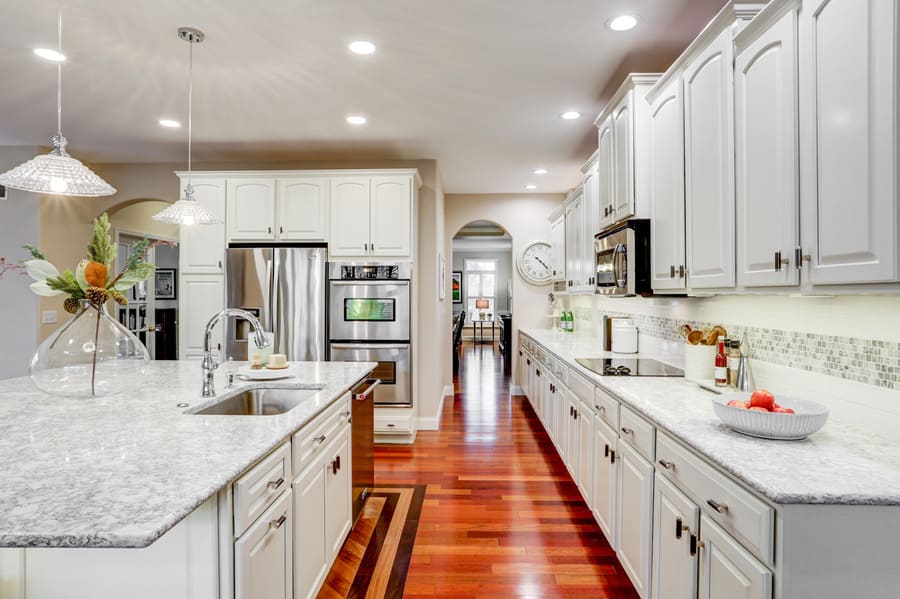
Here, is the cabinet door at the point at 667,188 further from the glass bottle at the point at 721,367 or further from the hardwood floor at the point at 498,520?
the hardwood floor at the point at 498,520

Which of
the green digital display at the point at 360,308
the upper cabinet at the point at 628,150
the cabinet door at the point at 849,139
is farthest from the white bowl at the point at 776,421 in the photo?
the green digital display at the point at 360,308

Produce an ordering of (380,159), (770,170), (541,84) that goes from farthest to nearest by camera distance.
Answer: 1. (380,159)
2. (541,84)
3. (770,170)

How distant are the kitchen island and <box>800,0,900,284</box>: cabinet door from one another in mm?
1695

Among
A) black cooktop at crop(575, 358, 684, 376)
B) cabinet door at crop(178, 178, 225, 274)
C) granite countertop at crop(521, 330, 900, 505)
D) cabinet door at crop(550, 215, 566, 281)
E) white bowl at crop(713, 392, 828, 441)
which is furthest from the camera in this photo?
cabinet door at crop(550, 215, 566, 281)

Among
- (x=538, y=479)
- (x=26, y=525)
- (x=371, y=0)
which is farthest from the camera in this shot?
(x=538, y=479)

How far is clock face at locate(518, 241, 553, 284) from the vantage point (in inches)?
247

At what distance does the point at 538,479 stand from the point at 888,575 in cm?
255

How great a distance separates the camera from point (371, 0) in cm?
226

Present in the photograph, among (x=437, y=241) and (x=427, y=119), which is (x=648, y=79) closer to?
(x=427, y=119)

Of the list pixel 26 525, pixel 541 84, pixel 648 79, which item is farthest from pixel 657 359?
pixel 26 525

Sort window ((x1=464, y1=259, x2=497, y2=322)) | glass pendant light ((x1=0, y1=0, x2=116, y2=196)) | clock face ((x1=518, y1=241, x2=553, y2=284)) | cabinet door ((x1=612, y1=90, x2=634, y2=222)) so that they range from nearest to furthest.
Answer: glass pendant light ((x1=0, y1=0, x2=116, y2=196))
cabinet door ((x1=612, y1=90, x2=634, y2=222))
clock face ((x1=518, y1=241, x2=553, y2=284))
window ((x1=464, y1=259, x2=497, y2=322))

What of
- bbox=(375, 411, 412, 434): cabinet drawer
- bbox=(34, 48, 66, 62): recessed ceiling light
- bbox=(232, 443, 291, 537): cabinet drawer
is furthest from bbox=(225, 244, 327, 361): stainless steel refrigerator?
bbox=(232, 443, 291, 537): cabinet drawer

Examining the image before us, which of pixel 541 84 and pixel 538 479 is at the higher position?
pixel 541 84

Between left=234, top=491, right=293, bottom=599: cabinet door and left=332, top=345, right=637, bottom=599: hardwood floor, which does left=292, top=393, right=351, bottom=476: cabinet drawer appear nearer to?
left=234, top=491, right=293, bottom=599: cabinet door
